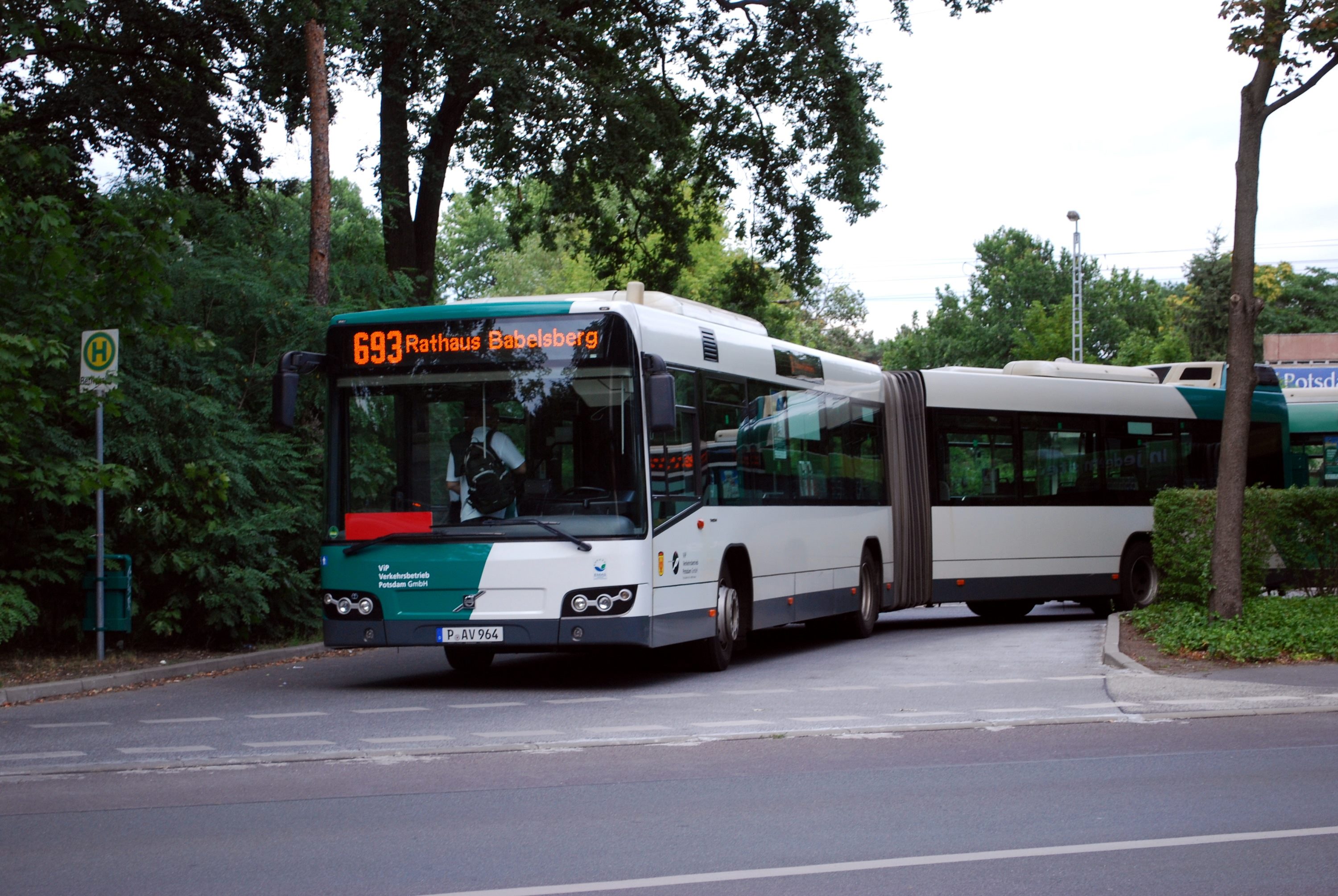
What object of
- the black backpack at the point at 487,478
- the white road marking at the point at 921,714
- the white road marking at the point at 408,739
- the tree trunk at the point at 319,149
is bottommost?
the white road marking at the point at 921,714

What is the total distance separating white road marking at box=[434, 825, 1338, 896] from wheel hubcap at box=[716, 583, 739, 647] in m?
7.53

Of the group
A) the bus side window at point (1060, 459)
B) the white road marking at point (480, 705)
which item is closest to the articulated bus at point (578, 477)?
the white road marking at point (480, 705)

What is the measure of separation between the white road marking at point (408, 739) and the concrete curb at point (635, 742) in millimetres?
250

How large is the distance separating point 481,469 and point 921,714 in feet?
13.0

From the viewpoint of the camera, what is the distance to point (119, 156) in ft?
78.3

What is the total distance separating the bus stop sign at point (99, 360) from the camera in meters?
14.3

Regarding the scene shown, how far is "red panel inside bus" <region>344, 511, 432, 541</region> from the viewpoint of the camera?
1295cm

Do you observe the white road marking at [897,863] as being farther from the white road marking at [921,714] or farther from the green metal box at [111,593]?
the green metal box at [111,593]

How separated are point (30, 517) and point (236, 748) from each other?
20.5 feet

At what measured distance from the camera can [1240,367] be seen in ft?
49.5

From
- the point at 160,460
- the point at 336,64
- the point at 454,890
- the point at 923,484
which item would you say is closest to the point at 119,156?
the point at 336,64

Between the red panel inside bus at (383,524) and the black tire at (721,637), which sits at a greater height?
the red panel inside bus at (383,524)

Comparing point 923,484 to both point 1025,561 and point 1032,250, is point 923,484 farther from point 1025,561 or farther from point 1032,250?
point 1032,250

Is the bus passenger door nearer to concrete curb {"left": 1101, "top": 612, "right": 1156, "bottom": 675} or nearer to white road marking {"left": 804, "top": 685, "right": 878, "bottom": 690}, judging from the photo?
white road marking {"left": 804, "top": 685, "right": 878, "bottom": 690}
